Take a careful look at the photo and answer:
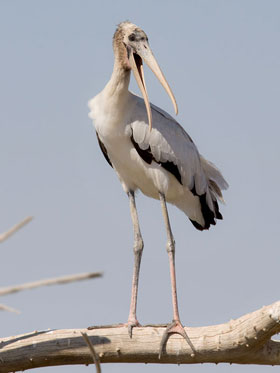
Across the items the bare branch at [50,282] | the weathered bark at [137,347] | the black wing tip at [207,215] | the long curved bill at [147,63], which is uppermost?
the long curved bill at [147,63]

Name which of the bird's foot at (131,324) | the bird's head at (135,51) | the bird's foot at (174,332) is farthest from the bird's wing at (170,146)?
the bird's foot at (174,332)

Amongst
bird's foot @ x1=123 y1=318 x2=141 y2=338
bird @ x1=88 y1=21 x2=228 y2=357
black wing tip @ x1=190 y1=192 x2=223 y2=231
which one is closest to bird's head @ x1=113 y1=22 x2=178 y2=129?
bird @ x1=88 y1=21 x2=228 y2=357

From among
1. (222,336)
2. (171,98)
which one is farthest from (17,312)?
(171,98)

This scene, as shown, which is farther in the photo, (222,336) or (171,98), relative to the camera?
(171,98)

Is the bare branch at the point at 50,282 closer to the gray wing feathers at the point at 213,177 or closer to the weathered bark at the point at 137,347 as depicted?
the weathered bark at the point at 137,347

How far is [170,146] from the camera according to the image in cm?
832

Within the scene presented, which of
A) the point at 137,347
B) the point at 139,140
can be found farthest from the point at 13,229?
the point at 139,140

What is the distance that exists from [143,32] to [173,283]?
2670 millimetres

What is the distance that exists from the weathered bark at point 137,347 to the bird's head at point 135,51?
252 cm

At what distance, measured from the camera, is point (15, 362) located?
6.55m

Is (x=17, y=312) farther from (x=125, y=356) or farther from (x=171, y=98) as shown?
(x=171, y=98)

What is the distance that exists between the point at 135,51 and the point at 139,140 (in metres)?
0.96

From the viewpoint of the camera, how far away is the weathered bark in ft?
20.3

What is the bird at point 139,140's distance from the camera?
26.3ft
